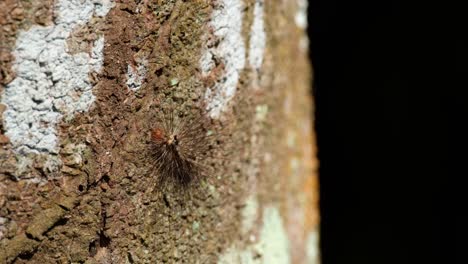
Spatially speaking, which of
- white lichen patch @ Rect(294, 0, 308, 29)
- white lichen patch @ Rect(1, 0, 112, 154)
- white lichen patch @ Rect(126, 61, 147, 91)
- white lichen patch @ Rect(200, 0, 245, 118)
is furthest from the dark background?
white lichen patch @ Rect(1, 0, 112, 154)

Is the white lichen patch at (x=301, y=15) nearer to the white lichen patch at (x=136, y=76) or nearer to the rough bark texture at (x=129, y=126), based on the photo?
the rough bark texture at (x=129, y=126)

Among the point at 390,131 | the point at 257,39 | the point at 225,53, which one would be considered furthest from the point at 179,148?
the point at 390,131

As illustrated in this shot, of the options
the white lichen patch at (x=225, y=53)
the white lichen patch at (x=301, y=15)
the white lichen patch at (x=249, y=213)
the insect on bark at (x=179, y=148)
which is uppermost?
the white lichen patch at (x=301, y=15)

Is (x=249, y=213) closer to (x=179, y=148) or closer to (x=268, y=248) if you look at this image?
(x=268, y=248)

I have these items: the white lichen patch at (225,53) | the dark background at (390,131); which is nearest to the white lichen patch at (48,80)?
the white lichen patch at (225,53)

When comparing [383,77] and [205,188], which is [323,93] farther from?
[205,188]

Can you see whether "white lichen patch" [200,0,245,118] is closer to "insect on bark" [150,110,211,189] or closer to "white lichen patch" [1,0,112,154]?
"insect on bark" [150,110,211,189]
